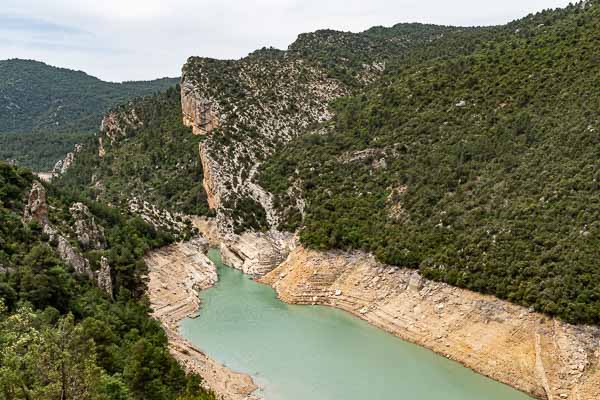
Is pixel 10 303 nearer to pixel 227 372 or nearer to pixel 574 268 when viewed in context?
pixel 227 372

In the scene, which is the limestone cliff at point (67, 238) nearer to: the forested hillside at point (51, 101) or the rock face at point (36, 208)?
the rock face at point (36, 208)

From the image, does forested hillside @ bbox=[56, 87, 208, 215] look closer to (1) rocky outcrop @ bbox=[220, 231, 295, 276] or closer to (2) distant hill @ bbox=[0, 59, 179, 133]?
(1) rocky outcrop @ bbox=[220, 231, 295, 276]

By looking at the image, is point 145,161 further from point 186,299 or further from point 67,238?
point 67,238

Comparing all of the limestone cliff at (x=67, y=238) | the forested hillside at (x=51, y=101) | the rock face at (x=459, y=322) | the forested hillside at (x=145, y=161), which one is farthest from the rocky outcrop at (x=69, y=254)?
the forested hillside at (x=51, y=101)

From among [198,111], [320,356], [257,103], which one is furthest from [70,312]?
[257,103]

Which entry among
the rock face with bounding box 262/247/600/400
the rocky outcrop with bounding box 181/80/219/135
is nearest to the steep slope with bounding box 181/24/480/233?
the rocky outcrop with bounding box 181/80/219/135
